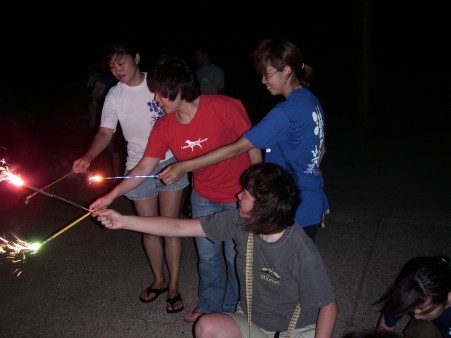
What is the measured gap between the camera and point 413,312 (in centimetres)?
267

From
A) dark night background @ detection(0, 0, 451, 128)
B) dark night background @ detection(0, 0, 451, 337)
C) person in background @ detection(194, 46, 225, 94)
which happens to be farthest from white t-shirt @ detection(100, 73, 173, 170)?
dark night background @ detection(0, 0, 451, 128)

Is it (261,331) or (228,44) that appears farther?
(228,44)

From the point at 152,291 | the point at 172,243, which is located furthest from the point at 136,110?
the point at 152,291

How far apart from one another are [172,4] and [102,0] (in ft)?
11.0

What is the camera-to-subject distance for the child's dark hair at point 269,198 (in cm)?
231

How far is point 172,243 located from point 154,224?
110cm

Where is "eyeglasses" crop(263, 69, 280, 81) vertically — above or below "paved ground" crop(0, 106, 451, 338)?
above

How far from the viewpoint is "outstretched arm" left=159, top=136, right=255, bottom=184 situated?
2.84m

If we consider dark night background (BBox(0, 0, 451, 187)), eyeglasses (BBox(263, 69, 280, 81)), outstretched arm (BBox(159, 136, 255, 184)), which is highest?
dark night background (BBox(0, 0, 451, 187))

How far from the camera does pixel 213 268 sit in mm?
3488

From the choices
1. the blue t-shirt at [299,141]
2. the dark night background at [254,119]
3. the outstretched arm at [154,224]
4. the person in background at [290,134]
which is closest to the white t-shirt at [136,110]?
the dark night background at [254,119]

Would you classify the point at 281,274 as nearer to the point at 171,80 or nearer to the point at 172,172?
the point at 172,172

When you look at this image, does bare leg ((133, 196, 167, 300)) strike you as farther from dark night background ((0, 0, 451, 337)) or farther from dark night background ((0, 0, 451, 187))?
dark night background ((0, 0, 451, 187))

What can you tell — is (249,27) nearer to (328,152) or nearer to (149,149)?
(328,152)
